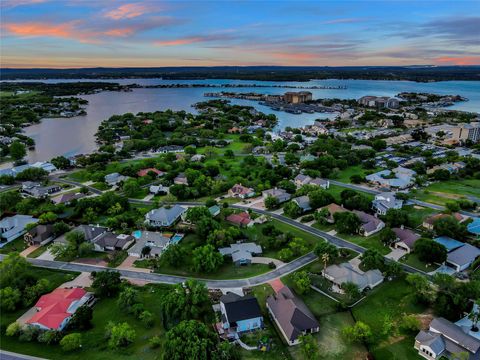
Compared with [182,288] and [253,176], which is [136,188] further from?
[182,288]

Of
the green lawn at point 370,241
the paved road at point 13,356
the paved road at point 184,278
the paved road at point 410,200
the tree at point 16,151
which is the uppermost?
the tree at point 16,151

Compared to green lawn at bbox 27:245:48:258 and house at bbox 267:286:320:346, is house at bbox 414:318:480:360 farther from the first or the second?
green lawn at bbox 27:245:48:258

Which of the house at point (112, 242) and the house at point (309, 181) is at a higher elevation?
the house at point (309, 181)

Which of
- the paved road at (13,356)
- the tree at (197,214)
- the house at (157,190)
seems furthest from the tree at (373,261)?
the house at (157,190)

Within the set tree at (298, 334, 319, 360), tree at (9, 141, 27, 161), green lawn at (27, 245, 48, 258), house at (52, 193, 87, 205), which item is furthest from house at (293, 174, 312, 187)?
tree at (9, 141, 27, 161)

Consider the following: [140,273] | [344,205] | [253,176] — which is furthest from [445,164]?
[140,273]

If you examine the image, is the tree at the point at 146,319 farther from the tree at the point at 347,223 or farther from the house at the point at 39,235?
the tree at the point at 347,223
